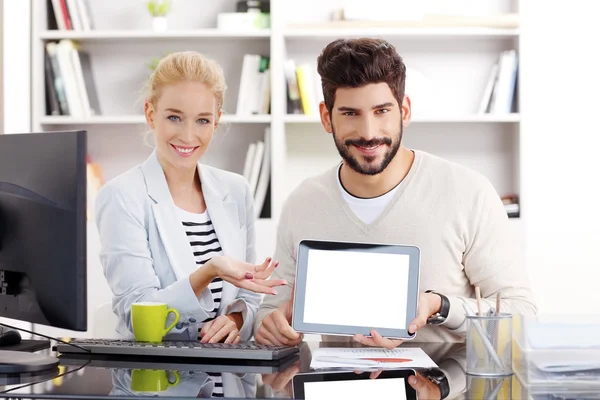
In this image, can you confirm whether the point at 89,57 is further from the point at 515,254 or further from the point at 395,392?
the point at 395,392

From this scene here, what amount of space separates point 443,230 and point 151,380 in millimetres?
893

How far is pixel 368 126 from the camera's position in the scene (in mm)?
1869

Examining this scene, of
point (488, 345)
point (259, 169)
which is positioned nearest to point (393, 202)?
point (488, 345)

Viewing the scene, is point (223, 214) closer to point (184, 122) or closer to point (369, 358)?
point (184, 122)

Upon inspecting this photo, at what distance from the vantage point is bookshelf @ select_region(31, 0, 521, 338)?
11.2 feet

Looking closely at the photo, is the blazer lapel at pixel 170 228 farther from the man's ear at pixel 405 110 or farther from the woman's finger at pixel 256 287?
the man's ear at pixel 405 110

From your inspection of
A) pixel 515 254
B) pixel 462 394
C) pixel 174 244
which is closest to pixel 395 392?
pixel 462 394

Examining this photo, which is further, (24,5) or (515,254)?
(24,5)

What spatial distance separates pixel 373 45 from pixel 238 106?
5.10 feet

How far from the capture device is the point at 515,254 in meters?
1.93

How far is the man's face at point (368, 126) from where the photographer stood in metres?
1.88

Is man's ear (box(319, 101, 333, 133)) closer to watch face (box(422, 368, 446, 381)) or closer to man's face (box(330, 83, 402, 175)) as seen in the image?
man's face (box(330, 83, 402, 175))

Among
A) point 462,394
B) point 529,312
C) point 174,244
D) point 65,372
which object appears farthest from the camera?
point 174,244

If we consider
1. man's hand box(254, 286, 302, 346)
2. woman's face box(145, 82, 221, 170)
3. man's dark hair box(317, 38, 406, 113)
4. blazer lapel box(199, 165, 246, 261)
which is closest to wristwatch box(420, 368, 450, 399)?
man's hand box(254, 286, 302, 346)
